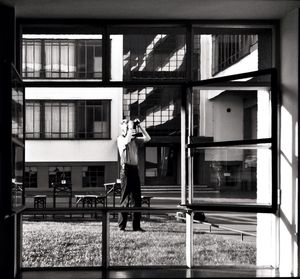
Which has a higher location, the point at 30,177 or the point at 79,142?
the point at 79,142

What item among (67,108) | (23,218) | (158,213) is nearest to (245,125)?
(158,213)

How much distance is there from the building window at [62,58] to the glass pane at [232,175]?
1.38 meters

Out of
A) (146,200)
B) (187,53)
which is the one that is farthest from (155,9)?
(146,200)

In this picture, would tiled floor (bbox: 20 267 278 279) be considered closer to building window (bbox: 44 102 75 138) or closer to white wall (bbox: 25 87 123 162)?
white wall (bbox: 25 87 123 162)

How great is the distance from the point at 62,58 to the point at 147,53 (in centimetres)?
88

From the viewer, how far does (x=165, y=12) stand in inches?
223

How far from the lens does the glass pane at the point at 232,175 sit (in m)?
6.05

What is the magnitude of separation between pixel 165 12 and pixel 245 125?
1.54 m

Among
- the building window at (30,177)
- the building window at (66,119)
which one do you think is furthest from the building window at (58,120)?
the building window at (30,177)

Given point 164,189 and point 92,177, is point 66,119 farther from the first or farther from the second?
point 164,189

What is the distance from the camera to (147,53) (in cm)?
608

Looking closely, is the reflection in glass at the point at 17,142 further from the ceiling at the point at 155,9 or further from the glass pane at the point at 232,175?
the glass pane at the point at 232,175

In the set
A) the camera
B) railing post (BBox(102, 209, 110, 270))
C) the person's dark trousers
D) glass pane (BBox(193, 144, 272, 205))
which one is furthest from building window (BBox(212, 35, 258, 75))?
railing post (BBox(102, 209, 110, 270))

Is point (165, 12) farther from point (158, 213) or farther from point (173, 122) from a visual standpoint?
point (158, 213)
